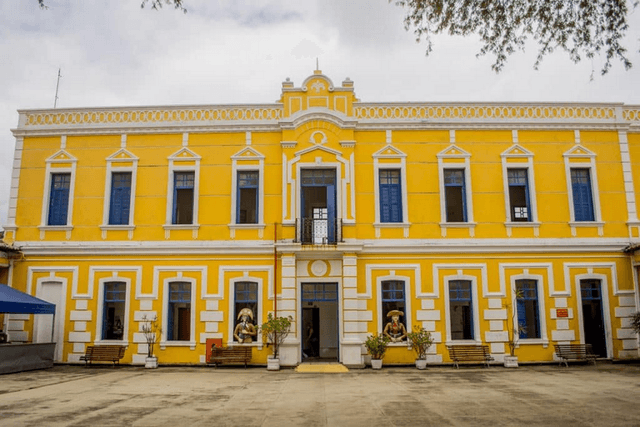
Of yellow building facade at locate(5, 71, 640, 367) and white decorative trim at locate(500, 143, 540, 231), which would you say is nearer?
yellow building facade at locate(5, 71, 640, 367)

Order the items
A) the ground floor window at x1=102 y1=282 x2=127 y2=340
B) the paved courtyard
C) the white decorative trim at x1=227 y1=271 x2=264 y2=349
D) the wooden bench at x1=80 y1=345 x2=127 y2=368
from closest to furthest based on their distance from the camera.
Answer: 1. the paved courtyard
2. the wooden bench at x1=80 y1=345 x2=127 y2=368
3. the white decorative trim at x1=227 y1=271 x2=264 y2=349
4. the ground floor window at x1=102 y1=282 x2=127 y2=340

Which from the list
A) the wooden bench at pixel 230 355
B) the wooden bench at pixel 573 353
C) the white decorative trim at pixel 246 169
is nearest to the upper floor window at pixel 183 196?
the white decorative trim at pixel 246 169

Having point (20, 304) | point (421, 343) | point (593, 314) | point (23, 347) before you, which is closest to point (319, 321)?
point (421, 343)

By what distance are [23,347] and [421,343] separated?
11.4 m

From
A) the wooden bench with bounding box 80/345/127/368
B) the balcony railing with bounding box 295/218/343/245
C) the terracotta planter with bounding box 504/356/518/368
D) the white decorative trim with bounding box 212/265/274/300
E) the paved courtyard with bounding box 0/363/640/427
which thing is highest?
the balcony railing with bounding box 295/218/343/245

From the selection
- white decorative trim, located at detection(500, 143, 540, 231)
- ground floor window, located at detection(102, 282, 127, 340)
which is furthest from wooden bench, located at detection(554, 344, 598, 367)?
ground floor window, located at detection(102, 282, 127, 340)

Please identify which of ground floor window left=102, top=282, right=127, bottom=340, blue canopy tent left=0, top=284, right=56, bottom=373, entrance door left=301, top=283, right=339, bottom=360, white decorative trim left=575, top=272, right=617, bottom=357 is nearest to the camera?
blue canopy tent left=0, top=284, right=56, bottom=373

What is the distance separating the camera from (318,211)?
17406 millimetres

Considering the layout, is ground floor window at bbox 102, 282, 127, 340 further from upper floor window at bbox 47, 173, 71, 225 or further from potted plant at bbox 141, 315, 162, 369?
upper floor window at bbox 47, 173, 71, 225

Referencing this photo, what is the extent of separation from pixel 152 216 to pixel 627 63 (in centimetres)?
1382

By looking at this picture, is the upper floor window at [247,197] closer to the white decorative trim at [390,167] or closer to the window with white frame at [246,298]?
the window with white frame at [246,298]

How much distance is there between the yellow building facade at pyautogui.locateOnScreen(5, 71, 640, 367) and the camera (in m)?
16.0

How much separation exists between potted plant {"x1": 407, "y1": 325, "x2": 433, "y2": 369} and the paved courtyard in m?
0.38

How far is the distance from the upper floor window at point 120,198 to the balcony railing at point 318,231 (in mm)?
5805
